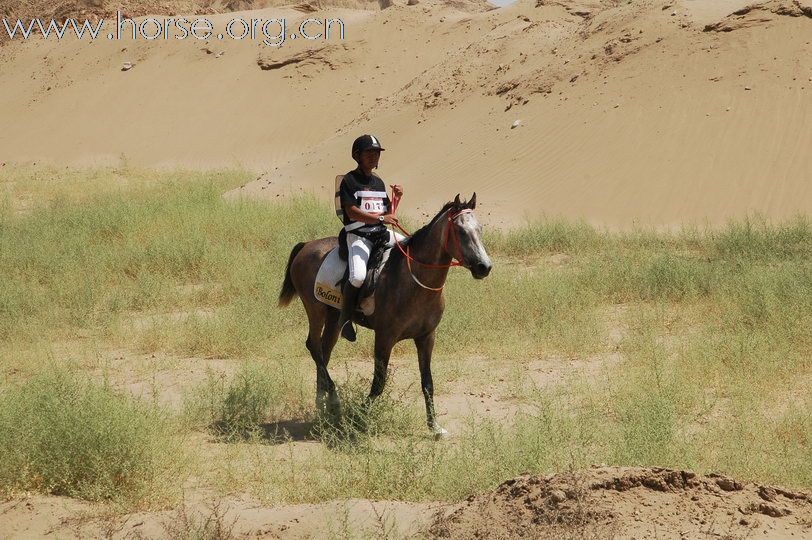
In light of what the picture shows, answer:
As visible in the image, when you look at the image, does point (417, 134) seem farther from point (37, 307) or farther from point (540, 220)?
point (37, 307)

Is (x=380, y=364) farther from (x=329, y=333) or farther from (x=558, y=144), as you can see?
(x=558, y=144)

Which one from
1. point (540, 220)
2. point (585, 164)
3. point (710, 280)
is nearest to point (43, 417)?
point (710, 280)

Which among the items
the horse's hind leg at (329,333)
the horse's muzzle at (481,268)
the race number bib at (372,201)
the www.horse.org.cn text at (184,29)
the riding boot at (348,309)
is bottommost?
the horse's hind leg at (329,333)

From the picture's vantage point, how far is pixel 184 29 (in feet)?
156

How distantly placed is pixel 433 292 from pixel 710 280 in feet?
19.6

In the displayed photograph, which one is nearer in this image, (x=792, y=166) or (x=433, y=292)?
(x=433, y=292)

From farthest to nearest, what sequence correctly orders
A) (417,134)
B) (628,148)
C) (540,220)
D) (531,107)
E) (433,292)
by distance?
(417,134)
(531,107)
(628,148)
(540,220)
(433,292)

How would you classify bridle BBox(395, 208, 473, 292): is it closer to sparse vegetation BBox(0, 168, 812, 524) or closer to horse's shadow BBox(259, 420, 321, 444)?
sparse vegetation BBox(0, 168, 812, 524)

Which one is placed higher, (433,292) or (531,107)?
(531,107)

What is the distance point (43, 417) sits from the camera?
6.29 metres

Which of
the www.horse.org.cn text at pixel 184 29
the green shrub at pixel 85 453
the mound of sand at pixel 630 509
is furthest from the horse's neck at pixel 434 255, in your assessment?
the www.horse.org.cn text at pixel 184 29

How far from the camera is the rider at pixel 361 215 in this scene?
759 centimetres

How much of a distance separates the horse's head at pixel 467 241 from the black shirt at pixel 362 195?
76 cm

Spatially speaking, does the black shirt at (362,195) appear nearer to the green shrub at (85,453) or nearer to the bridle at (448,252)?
the bridle at (448,252)
